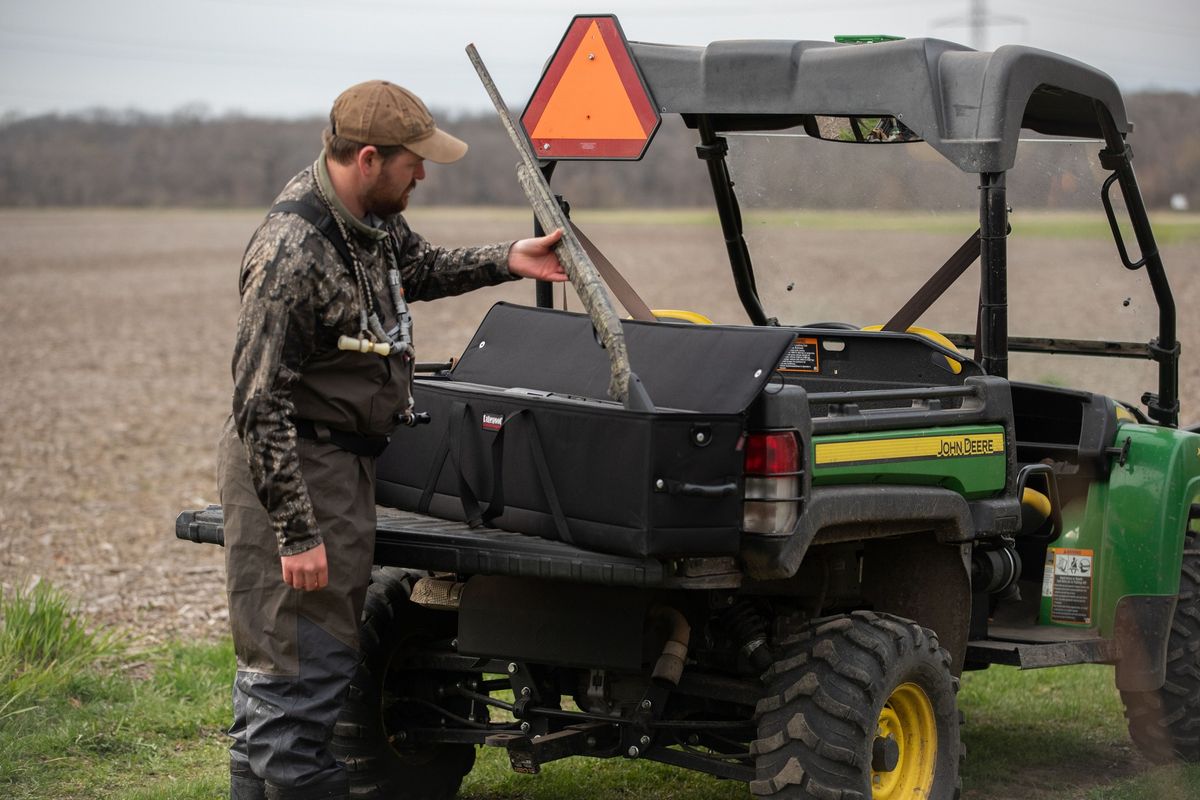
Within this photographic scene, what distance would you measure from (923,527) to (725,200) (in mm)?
2288

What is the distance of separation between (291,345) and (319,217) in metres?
0.33

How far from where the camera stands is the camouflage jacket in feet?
12.0

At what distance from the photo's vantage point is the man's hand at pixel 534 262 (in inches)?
167

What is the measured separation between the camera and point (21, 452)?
12547 mm

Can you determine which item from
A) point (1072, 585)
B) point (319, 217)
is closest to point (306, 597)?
point (319, 217)

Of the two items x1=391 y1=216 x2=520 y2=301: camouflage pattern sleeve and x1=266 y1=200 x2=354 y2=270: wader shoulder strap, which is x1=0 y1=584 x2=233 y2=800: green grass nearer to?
x1=391 y1=216 x2=520 y2=301: camouflage pattern sleeve

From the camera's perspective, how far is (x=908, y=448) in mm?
4176

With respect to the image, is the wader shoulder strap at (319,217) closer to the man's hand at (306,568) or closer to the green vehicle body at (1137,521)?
the man's hand at (306,568)

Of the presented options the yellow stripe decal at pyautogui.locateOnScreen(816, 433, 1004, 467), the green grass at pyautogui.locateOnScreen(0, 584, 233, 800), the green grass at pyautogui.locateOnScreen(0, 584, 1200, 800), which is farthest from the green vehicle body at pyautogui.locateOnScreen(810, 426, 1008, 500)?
the green grass at pyautogui.locateOnScreen(0, 584, 233, 800)

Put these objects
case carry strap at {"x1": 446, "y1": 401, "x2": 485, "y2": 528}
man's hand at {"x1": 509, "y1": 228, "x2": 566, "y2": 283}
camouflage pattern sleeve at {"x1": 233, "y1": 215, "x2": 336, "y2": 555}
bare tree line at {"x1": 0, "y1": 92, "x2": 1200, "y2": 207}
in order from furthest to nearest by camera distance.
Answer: bare tree line at {"x1": 0, "y1": 92, "x2": 1200, "y2": 207} → man's hand at {"x1": 509, "y1": 228, "x2": 566, "y2": 283} → case carry strap at {"x1": 446, "y1": 401, "x2": 485, "y2": 528} → camouflage pattern sleeve at {"x1": 233, "y1": 215, "x2": 336, "y2": 555}

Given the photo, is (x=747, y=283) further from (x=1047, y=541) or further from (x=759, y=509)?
(x=759, y=509)

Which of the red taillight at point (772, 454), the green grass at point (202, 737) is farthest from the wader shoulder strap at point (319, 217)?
the green grass at point (202, 737)

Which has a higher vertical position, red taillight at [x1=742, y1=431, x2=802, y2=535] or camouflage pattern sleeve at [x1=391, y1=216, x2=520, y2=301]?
camouflage pattern sleeve at [x1=391, y1=216, x2=520, y2=301]

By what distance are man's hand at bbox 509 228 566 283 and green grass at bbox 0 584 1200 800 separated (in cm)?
190
